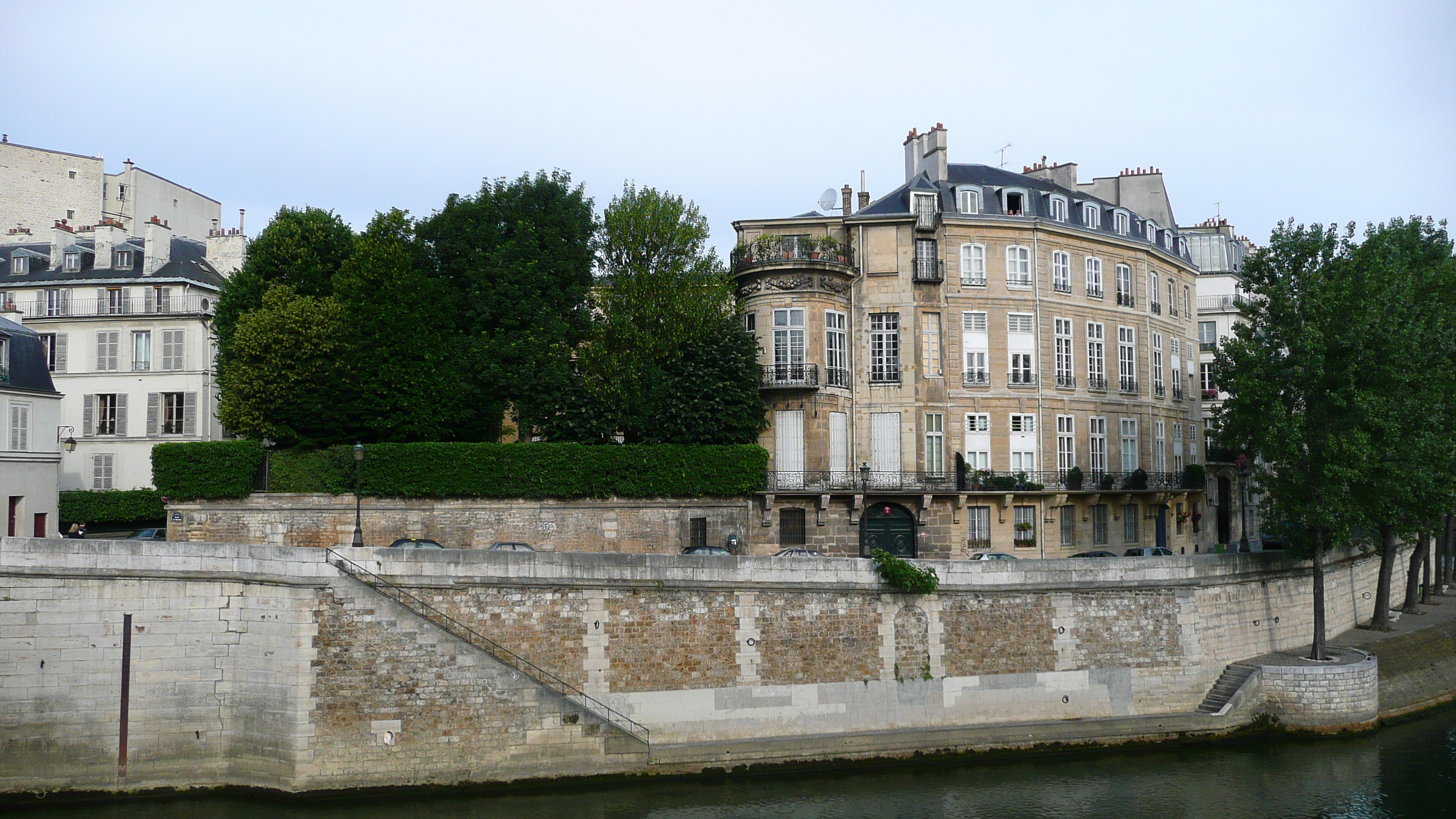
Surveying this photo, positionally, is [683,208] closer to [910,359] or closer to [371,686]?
[910,359]

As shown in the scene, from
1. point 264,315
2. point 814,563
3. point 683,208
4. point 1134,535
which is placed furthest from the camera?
point 1134,535

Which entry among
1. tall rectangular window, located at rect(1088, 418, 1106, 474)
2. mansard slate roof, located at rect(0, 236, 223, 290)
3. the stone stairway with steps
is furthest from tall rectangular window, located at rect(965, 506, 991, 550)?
mansard slate roof, located at rect(0, 236, 223, 290)

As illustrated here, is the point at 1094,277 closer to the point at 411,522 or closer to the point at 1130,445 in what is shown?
the point at 1130,445

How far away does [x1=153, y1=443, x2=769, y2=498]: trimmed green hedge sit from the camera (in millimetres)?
30375

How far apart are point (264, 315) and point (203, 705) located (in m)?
15.6

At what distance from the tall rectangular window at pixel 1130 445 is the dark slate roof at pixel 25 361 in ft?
124

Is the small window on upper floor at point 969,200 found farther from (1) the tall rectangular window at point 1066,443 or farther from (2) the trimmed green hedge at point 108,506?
(2) the trimmed green hedge at point 108,506

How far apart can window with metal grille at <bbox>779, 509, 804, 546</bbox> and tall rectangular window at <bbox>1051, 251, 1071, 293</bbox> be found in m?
13.2

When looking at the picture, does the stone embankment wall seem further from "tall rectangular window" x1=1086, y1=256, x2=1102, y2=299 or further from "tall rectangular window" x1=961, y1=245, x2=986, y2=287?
"tall rectangular window" x1=1086, y1=256, x2=1102, y2=299

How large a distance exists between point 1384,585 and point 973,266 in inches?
675

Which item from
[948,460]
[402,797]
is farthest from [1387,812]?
[402,797]

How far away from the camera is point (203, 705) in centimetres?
2039

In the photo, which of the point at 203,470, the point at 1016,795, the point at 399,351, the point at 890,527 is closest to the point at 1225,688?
the point at 1016,795

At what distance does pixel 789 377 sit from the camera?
3494 centimetres
